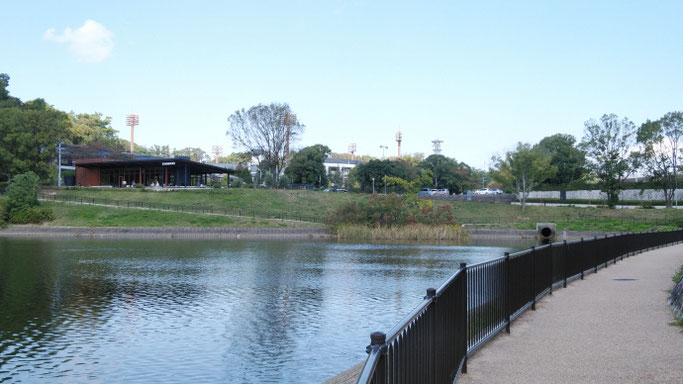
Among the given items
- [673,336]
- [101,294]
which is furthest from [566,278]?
[101,294]

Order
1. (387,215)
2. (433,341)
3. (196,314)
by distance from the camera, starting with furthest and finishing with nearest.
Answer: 1. (387,215)
2. (196,314)
3. (433,341)

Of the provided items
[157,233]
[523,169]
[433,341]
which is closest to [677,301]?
[433,341]

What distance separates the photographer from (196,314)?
1722cm

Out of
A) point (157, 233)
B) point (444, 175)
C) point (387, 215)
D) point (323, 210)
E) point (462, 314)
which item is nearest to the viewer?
point (462, 314)

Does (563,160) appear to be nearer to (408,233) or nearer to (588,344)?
(408,233)

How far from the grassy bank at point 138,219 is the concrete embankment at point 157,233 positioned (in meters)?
3.79

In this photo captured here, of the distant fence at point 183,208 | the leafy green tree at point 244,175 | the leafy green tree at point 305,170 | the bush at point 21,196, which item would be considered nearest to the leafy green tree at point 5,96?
the distant fence at point 183,208

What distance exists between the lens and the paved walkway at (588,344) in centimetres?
757

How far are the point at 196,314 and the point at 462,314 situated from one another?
10868 millimetres

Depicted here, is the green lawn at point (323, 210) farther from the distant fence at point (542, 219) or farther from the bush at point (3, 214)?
the bush at point (3, 214)

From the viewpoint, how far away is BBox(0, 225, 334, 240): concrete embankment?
175 feet

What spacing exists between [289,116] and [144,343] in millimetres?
80467

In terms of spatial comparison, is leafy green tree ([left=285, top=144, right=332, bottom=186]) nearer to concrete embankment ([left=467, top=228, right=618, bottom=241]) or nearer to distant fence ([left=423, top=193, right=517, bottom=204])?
distant fence ([left=423, top=193, right=517, bottom=204])

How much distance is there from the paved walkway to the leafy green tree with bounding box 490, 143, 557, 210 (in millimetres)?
67683
